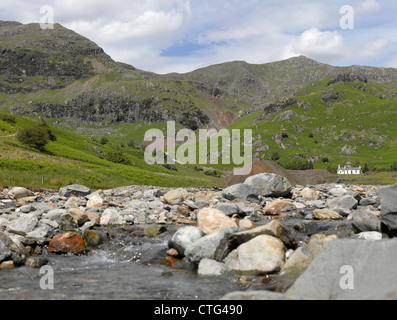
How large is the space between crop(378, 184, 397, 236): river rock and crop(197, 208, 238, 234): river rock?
22.9 feet

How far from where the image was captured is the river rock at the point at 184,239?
14.3 meters

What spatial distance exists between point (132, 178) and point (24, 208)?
45179 millimetres

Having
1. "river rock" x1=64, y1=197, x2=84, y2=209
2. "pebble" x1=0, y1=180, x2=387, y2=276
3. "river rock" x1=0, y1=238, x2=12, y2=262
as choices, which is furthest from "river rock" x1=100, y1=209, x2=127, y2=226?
"river rock" x1=0, y1=238, x2=12, y2=262

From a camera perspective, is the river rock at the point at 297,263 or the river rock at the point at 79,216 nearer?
the river rock at the point at 297,263

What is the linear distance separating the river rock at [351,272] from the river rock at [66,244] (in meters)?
11.6

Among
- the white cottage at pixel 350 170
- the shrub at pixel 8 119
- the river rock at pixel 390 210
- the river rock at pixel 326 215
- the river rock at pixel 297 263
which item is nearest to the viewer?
the river rock at pixel 297 263

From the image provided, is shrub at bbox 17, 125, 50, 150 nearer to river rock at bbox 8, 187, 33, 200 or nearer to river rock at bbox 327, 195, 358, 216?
river rock at bbox 8, 187, 33, 200

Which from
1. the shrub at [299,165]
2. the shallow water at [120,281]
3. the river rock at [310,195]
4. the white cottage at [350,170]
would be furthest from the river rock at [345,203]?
the shrub at [299,165]

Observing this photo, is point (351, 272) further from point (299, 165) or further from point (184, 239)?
point (299, 165)

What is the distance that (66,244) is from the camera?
51.3ft

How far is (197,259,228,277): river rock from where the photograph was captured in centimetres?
1191

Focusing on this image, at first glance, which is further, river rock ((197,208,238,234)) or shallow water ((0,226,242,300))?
river rock ((197,208,238,234))

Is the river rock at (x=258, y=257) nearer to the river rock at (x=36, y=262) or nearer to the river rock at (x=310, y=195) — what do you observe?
the river rock at (x=36, y=262)
